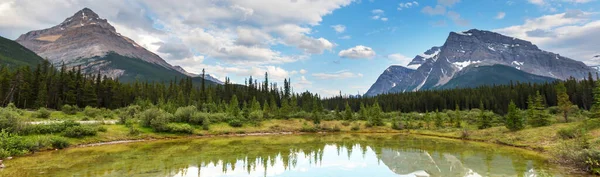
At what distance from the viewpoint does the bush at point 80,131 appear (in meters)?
33.9

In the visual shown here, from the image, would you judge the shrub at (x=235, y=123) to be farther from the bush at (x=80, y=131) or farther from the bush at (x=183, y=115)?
the bush at (x=80, y=131)

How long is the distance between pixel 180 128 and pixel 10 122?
1922 centimetres

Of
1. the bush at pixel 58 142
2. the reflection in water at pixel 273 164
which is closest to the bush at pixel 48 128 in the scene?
the bush at pixel 58 142

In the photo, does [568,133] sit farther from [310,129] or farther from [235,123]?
[235,123]

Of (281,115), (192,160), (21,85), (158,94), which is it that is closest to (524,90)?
(281,115)

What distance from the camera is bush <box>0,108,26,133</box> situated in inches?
1172

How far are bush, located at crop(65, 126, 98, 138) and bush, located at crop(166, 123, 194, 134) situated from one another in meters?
10.7

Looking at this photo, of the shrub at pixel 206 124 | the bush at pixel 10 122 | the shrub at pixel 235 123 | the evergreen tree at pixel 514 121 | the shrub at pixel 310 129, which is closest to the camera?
the bush at pixel 10 122

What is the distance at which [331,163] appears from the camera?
24.1 metres

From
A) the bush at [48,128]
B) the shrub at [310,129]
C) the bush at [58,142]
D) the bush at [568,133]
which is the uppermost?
the bush at [48,128]

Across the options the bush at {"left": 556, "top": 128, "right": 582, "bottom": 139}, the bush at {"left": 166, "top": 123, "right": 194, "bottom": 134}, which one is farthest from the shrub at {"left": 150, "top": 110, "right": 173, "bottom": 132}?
the bush at {"left": 556, "top": 128, "right": 582, "bottom": 139}

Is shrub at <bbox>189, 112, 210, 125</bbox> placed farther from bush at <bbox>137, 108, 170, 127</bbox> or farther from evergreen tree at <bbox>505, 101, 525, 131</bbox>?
evergreen tree at <bbox>505, 101, 525, 131</bbox>

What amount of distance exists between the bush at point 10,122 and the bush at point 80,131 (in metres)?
3.88

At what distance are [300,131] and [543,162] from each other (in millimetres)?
41268
